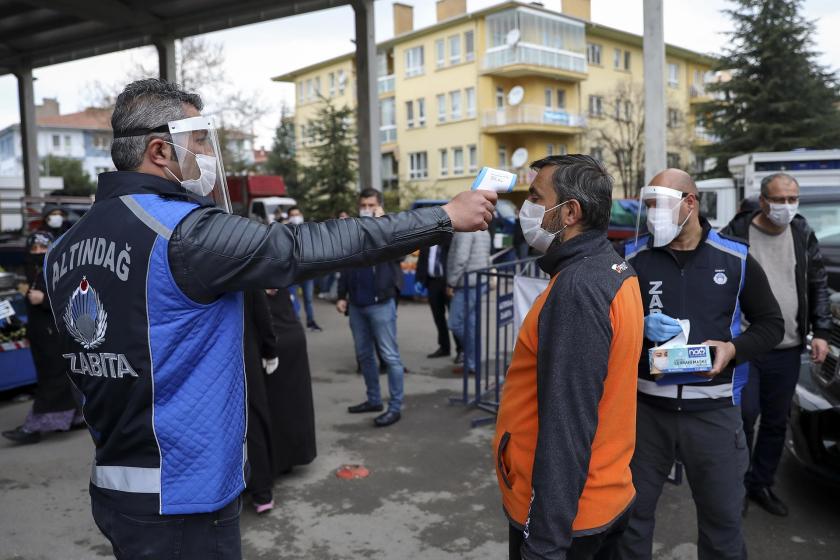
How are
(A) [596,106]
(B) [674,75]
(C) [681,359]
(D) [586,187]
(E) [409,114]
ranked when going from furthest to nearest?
(B) [674,75]
(E) [409,114]
(A) [596,106]
(C) [681,359]
(D) [586,187]

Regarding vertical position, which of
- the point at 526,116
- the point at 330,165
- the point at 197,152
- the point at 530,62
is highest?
the point at 530,62

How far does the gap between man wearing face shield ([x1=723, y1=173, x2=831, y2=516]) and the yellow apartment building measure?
33.5 meters

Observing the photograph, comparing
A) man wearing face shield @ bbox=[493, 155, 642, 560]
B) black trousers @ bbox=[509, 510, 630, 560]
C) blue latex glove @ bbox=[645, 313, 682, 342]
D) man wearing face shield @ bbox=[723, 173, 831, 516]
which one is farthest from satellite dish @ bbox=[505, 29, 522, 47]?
black trousers @ bbox=[509, 510, 630, 560]

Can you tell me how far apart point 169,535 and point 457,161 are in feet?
136

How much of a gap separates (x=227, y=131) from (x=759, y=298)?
26858 millimetres

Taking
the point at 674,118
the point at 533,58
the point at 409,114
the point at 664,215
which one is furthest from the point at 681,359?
the point at 674,118

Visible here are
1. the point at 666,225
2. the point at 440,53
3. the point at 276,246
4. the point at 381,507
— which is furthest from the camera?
the point at 440,53

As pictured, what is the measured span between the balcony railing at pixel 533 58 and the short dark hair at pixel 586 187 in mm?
39113

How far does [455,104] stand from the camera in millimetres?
42375

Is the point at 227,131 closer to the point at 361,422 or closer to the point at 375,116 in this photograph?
the point at 375,116

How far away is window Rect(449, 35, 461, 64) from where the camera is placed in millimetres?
42062

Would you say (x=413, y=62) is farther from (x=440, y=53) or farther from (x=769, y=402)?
(x=769, y=402)

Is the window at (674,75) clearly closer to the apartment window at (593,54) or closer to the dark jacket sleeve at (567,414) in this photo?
the apartment window at (593,54)

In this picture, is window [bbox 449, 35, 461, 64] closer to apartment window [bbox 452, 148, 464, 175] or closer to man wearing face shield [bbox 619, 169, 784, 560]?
apartment window [bbox 452, 148, 464, 175]
